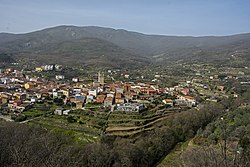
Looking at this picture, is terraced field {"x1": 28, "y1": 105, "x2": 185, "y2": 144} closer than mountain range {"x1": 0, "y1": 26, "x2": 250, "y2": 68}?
Yes

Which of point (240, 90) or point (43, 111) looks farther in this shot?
point (240, 90)

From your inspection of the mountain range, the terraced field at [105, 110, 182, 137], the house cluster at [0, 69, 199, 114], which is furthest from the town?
the mountain range

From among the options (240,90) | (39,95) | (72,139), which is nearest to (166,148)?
(72,139)

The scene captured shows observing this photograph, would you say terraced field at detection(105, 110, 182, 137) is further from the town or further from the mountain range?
the mountain range

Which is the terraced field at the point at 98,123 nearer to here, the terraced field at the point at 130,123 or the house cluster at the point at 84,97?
the terraced field at the point at 130,123

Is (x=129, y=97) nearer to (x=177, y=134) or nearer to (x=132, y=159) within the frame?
(x=177, y=134)

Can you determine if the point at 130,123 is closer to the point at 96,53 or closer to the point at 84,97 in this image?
the point at 84,97

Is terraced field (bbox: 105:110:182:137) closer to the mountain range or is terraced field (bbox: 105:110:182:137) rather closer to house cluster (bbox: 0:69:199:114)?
house cluster (bbox: 0:69:199:114)

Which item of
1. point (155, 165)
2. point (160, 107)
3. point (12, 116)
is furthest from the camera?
point (160, 107)

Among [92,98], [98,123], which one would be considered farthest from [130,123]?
[92,98]

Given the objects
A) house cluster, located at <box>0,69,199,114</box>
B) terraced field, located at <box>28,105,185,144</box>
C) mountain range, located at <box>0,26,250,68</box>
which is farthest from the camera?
mountain range, located at <box>0,26,250,68</box>

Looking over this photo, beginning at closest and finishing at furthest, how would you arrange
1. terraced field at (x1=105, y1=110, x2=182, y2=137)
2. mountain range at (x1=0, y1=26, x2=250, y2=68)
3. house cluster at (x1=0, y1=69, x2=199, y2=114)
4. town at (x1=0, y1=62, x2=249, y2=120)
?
terraced field at (x1=105, y1=110, x2=182, y2=137), town at (x1=0, y1=62, x2=249, y2=120), house cluster at (x1=0, y1=69, x2=199, y2=114), mountain range at (x1=0, y1=26, x2=250, y2=68)
